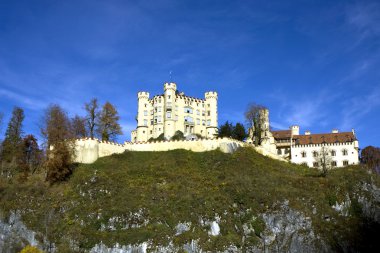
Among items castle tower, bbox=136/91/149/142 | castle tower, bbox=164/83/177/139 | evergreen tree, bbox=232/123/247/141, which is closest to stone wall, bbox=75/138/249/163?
evergreen tree, bbox=232/123/247/141

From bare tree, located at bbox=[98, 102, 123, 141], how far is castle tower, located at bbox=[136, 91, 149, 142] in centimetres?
739

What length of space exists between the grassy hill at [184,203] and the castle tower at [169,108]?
19516 millimetres

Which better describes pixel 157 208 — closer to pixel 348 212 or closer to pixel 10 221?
pixel 10 221

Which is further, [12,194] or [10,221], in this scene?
[12,194]

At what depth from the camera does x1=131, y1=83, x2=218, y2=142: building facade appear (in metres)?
94.8

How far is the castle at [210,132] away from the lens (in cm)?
8906

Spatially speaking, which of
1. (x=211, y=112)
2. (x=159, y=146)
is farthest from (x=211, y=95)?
(x=159, y=146)

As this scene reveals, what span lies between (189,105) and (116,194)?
37.3m

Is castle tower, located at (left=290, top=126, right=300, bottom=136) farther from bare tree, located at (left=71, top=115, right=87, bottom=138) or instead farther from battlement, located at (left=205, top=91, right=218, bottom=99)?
bare tree, located at (left=71, top=115, right=87, bottom=138)

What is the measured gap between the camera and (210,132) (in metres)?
97.8

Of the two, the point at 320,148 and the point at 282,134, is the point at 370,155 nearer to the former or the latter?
the point at 320,148

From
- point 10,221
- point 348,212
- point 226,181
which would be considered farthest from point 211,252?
point 10,221

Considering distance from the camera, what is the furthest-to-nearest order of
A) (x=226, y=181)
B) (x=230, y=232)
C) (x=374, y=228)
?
(x=226, y=181)
(x=374, y=228)
(x=230, y=232)

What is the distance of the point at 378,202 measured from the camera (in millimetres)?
67500
